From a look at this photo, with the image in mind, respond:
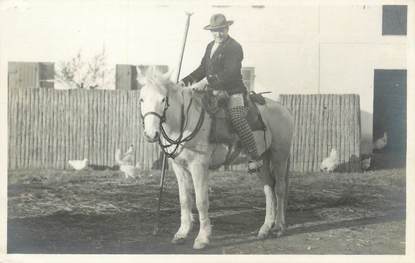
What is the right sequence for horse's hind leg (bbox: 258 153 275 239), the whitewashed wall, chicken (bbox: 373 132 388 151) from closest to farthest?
horse's hind leg (bbox: 258 153 275 239) < the whitewashed wall < chicken (bbox: 373 132 388 151)

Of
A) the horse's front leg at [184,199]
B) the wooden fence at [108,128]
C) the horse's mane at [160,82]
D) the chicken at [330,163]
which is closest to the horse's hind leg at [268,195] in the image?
the horse's front leg at [184,199]

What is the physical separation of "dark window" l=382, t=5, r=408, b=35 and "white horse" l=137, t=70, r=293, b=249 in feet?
6.56

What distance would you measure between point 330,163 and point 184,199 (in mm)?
4669

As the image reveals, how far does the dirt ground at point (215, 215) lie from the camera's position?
242 inches

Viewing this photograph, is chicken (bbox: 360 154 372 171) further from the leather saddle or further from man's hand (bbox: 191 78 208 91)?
man's hand (bbox: 191 78 208 91)

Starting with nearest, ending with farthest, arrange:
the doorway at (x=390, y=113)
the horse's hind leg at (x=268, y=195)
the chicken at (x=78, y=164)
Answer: the horse's hind leg at (x=268, y=195), the doorway at (x=390, y=113), the chicken at (x=78, y=164)

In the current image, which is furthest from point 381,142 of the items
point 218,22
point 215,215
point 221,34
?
point 218,22

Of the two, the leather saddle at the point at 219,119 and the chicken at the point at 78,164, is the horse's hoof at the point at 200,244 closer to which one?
the leather saddle at the point at 219,119

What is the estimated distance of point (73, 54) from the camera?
7.54 meters

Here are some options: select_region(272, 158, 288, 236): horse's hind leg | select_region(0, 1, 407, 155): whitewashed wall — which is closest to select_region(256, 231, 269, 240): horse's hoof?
select_region(272, 158, 288, 236): horse's hind leg

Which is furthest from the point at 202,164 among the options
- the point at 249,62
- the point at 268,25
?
the point at 249,62

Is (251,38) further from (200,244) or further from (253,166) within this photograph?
(200,244)

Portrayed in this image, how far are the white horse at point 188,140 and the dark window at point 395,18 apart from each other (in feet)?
6.56

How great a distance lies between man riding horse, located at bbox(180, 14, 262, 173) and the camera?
6027 mm
